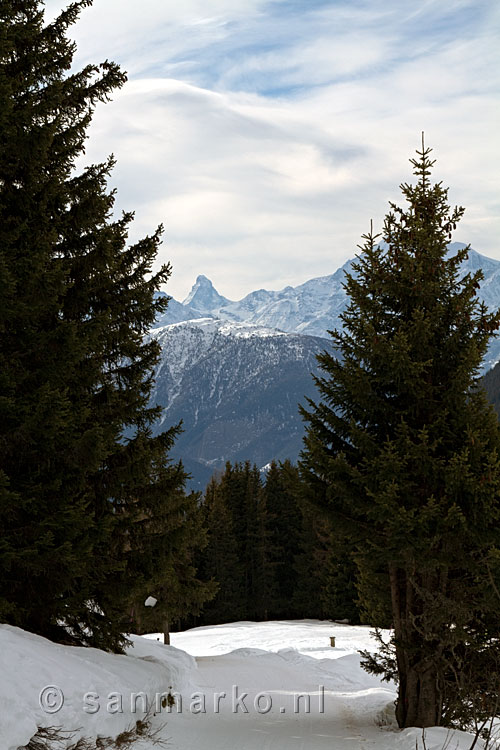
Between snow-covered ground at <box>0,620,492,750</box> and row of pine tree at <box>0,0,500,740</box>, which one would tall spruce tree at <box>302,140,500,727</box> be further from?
snow-covered ground at <box>0,620,492,750</box>

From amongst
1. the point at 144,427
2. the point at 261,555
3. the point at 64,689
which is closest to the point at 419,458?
the point at 144,427

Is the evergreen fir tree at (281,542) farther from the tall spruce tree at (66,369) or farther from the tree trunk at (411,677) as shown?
the tall spruce tree at (66,369)

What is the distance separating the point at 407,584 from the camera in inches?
471

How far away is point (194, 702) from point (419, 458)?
692cm

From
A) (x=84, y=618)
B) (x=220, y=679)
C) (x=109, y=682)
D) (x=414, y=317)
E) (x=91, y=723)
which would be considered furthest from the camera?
(x=220, y=679)

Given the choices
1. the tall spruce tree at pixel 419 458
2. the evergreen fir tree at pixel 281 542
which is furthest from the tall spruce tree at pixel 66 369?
the evergreen fir tree at pixel 281 542

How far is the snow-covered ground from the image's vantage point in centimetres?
741

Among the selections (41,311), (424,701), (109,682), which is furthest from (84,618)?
(424,701)

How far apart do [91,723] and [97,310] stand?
694cm

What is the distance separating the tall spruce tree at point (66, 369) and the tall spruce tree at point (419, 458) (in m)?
3.51

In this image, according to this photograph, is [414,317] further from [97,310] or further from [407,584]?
[97,310]

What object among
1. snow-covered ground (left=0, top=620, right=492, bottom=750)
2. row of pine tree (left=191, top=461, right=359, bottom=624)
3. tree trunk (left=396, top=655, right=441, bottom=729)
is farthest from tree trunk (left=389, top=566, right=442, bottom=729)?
row of pine tree (left=191, top=461, right=359, bottom=624)

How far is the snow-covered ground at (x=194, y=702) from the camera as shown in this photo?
741cm

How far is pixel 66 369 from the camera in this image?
32.3 feet
